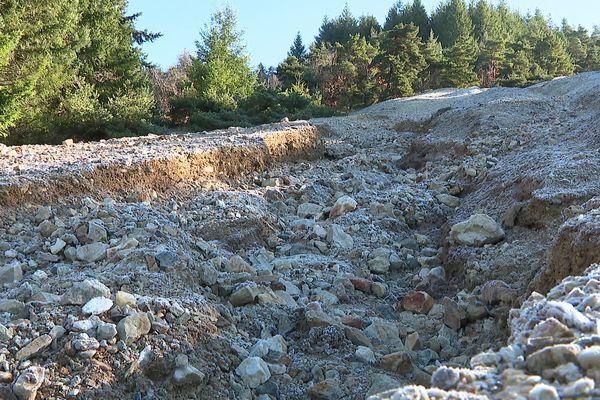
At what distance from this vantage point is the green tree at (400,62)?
92.3ft

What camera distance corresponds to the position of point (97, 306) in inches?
139

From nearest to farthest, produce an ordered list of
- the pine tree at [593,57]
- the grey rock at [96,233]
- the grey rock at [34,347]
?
the grey rock at [34,347] → the grey rock at [96,233] → the pine tree at [593,57]

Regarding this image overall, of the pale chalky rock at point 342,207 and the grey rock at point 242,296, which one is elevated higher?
the pale chalky rock at point 342,207

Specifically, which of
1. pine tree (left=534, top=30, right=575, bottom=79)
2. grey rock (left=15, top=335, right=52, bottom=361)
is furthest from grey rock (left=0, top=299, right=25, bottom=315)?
pine tree (left=534, top=30, right=575, bottom=79)

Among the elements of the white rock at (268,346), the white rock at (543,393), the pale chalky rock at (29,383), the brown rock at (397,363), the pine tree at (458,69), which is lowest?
the brown rock at (397,363)

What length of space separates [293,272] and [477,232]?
186cm

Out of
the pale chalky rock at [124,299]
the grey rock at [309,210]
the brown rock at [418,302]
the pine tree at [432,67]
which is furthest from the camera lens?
the pine tree at [432,67]

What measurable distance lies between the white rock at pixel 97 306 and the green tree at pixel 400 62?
84.0 feet

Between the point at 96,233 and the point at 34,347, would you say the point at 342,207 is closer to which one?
the point at 96,233

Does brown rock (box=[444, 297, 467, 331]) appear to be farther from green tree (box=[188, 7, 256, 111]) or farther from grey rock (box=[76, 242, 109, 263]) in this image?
green tree (box=[188, 7, 256, 111])

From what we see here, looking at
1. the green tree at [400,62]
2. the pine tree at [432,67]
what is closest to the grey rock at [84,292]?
the green tree at [400,62]

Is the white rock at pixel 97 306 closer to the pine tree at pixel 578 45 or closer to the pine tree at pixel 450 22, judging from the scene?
the pine tree at pixel 578 45

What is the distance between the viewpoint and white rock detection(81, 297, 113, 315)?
349cm

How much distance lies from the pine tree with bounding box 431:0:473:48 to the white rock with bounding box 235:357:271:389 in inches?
1783
